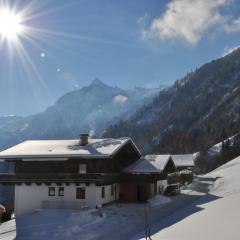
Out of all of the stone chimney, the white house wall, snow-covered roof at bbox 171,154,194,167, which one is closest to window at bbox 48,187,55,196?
the white house wall

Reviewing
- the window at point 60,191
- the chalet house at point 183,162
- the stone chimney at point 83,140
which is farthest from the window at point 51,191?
the chalet house at point 183,162

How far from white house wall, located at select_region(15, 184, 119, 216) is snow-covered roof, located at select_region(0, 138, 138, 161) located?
13.1ft

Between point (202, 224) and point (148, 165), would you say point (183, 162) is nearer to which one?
point (148, 165)

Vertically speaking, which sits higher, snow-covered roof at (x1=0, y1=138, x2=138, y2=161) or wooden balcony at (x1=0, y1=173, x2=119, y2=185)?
snow-covered roof at (x1=0, y1=138, x2=138, y2=161)

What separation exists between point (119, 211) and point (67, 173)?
9.05 meters

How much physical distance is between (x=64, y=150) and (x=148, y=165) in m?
11.7

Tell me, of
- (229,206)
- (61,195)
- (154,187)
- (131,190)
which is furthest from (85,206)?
(229,206)

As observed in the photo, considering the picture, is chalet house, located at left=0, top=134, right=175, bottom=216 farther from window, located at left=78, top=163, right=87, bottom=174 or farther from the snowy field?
the snowy field

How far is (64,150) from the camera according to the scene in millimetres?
56969

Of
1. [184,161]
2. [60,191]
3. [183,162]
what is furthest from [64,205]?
[184,161]

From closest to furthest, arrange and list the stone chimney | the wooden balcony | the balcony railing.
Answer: the wooden balcony, the balcony railing, the stone chimney

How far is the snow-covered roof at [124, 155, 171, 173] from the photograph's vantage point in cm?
5828

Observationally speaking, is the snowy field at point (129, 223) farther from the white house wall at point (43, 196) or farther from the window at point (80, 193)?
the window at point (80, 193)

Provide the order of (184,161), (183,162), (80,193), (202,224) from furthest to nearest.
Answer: (184,161), (183,162), (80,193), (202,224)
